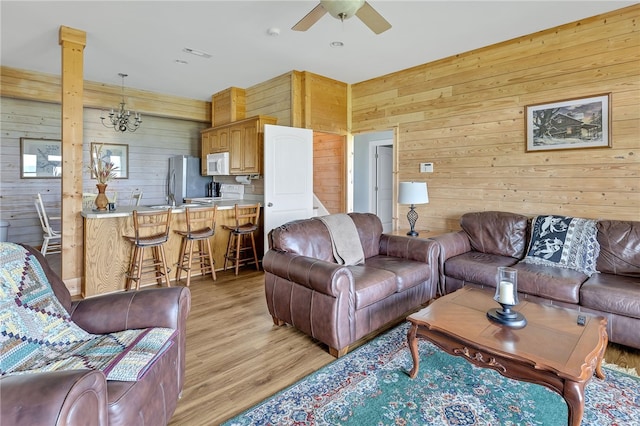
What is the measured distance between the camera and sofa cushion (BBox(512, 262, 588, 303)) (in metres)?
2.62

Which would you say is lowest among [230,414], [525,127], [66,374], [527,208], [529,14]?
[230,414]

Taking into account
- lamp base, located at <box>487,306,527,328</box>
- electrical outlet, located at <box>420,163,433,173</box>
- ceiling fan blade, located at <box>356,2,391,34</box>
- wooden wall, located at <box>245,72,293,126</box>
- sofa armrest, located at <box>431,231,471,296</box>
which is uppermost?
wooden wall, located at <box>245,72,293,126</box>

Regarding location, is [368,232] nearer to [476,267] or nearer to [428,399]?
[476,267]

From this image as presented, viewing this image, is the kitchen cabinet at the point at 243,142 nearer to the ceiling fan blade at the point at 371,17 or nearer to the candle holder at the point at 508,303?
the ceiling fan blade at the point at 371,17

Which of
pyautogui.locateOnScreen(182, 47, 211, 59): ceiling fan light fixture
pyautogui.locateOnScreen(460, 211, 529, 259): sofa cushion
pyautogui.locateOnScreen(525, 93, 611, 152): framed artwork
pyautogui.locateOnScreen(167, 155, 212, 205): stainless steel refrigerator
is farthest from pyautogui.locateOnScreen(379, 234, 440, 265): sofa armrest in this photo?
pyautogui.locateOnScreen(167, 155, 212, 205): stainless steel refrigerator

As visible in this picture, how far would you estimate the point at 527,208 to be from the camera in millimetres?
3695

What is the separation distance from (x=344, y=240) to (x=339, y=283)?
919mm

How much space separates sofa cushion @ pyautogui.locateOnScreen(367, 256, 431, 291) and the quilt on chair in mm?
1821

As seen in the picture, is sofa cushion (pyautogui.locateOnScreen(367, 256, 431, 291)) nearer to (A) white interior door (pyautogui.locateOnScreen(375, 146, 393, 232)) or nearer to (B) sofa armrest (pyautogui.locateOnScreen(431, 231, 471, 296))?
(B) sofa armrest (pyautogui.locateOnScreen(431, 231, 471, 296))

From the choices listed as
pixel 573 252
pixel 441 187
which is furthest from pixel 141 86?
pixel 573 252

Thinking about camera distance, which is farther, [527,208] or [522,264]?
[527,208]

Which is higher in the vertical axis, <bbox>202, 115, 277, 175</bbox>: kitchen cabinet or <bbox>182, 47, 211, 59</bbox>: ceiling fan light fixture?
<bbox>182, 47, 211, 59</bbox>: ceiling fan light fixture

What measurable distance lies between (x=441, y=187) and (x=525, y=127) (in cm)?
115

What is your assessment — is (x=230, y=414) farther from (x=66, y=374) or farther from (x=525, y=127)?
(x=525, y=127)
